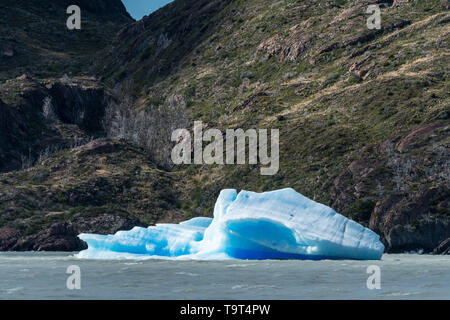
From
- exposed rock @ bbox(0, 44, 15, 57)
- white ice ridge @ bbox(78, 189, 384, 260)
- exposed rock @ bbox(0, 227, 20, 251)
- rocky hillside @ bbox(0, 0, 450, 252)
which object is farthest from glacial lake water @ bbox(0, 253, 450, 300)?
exposed rock @ bbox(0, 44, 15, 57)

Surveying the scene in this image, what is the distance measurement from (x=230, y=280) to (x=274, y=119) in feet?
240

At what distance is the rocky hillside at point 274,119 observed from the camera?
78.2m

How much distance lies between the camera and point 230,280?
116 ft

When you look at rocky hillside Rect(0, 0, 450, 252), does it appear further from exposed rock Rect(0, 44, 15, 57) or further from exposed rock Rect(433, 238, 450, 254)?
exposed rock Rect(0, 44, 15, 57)

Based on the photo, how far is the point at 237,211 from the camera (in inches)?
1729

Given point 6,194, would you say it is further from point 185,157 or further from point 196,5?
point 196,5

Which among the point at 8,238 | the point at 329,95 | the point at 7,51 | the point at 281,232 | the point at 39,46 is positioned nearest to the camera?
the point at 281,232

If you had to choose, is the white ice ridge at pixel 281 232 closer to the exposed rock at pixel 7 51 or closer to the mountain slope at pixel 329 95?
the mountain slope at pixel 329 95

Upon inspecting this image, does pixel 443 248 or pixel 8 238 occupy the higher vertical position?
pixel 443 248

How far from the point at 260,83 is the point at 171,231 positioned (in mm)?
76308

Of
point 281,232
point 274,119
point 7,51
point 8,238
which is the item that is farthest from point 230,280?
point 7,51

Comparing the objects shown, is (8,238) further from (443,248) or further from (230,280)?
(230,280)

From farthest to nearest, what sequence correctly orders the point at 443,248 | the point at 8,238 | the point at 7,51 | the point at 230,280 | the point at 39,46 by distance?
the point at 39,46, the point at 7,51, the point at 8,238, the point at 443,248, the point at 230,280
